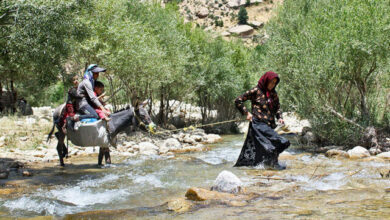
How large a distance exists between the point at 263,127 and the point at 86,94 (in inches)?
169

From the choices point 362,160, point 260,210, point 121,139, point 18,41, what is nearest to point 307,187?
point 260,210

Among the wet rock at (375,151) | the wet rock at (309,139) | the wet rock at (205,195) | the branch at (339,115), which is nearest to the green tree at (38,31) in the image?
the wet rock at (205,195)

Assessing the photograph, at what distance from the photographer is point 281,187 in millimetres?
6984

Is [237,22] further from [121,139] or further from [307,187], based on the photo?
[307,187]

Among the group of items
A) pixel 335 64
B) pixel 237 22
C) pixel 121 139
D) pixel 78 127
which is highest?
pixel 237 22

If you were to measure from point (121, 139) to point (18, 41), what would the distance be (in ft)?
35.9

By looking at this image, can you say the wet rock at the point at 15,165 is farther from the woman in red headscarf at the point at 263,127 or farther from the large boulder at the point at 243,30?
the large boulder at the point at 243,30

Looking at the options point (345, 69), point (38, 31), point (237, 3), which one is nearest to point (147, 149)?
point (38, 31)

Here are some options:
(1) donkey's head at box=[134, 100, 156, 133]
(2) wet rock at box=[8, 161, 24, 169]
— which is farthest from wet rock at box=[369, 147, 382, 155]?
(2) wet rock at box=[8, 161, 24, 169]

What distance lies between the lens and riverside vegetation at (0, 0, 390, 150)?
30.3 ft

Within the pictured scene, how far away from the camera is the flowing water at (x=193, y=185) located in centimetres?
533

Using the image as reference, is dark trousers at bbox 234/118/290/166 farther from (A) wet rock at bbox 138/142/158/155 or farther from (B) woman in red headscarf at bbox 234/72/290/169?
(A) wet rock at bbox 138/142/158/155

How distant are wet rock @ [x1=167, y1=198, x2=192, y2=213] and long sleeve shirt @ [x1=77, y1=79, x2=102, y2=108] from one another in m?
3.67

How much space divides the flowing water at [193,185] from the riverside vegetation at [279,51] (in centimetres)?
335
